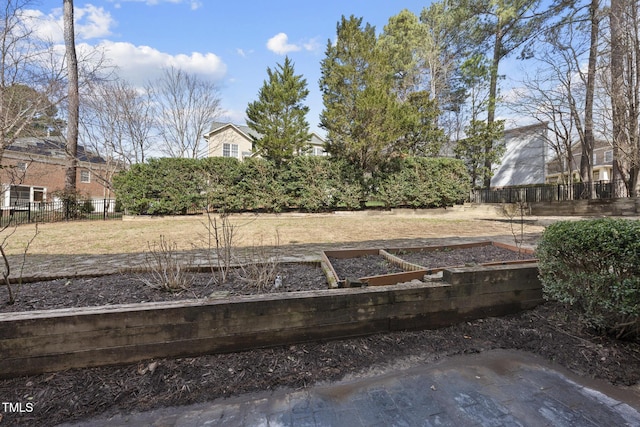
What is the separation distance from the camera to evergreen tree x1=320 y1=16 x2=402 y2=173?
11.6m

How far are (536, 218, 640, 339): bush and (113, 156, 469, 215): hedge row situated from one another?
32.8 feet

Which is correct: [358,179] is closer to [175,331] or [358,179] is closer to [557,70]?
[557,70]

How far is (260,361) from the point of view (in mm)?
1965

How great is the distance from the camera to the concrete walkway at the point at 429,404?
60.0 inches

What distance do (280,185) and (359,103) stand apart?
15.3 ft

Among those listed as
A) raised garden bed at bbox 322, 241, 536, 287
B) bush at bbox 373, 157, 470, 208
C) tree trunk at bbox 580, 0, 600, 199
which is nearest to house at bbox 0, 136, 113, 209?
bush at bbox 373, 157, 470, 208

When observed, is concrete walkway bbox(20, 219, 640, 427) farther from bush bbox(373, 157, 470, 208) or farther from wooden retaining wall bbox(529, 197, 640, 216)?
wooden retaining wall bbox(529, 197, 640, 216)

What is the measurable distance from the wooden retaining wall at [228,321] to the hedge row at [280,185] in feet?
29.2

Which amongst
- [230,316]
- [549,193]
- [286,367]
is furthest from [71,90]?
[549,193]

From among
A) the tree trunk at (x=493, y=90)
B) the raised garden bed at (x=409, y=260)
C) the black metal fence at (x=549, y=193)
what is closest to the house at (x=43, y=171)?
the raised garden bed at (x=409, y=260)

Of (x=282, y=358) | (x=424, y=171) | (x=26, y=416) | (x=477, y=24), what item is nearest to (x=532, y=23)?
(x=477, y=24)

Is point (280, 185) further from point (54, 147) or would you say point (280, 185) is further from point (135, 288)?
point (54, 147)

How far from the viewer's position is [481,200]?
17016 mm

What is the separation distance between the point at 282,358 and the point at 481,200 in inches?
715
